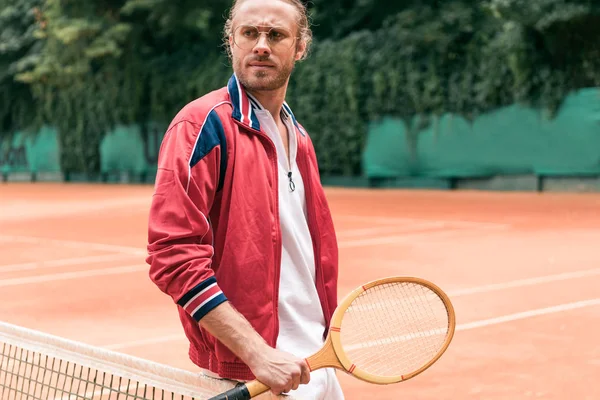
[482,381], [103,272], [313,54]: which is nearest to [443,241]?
[103,272]

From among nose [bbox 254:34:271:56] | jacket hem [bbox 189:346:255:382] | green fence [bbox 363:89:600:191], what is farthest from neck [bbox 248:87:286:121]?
green fence [bbox 363:89:600:191]

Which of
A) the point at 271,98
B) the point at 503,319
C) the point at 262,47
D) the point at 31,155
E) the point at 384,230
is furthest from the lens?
the point at 31,155

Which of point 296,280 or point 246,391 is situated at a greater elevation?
point 296,280

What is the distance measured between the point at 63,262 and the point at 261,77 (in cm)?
913

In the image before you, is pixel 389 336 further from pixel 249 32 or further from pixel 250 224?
pixel 249 32

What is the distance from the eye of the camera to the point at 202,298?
2.32 m

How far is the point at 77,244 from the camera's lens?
43.8ft

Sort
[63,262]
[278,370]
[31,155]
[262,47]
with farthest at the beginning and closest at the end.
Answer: [31,155] < [63,262] < [262,47] < [278,370]

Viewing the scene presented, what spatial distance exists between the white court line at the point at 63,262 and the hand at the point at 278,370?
29.3 ft

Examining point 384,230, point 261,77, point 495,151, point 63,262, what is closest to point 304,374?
point 261,77

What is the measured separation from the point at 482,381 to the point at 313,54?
889 inches

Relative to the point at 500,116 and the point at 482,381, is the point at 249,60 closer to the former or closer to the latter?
the point at 482,381

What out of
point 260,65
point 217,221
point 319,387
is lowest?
point 319,387

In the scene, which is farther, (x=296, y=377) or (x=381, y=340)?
(x=381, y=340)
